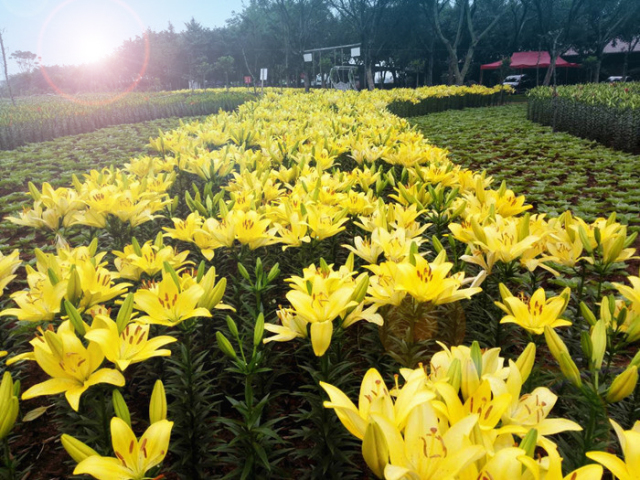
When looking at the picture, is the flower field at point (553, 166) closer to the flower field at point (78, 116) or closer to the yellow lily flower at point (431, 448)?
the yellow lily flower at point (431, 448)

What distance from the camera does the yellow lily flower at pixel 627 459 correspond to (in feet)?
2.16

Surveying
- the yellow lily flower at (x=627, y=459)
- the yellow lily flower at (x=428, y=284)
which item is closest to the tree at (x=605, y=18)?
the yellow lily flower at (x=428, y=284)

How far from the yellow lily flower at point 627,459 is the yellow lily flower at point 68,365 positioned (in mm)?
945

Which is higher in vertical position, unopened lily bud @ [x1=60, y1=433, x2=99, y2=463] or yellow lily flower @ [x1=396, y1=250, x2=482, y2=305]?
yellow lily flower @ [x1=396, y1=250, x2=482, y2=305]

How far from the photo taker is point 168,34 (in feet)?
192

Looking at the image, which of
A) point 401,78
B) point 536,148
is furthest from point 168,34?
point 536,148

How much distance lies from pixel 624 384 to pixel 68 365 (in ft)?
4.05

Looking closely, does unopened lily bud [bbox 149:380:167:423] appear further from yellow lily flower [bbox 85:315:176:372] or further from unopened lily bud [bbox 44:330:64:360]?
unopened lily bud [bbox 44:330:64:360]

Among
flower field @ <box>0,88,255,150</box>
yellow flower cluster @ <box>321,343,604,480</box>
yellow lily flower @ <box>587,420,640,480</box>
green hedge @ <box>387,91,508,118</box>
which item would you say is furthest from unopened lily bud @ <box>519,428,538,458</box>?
green hedge @ <box>387,91,508,118</box>

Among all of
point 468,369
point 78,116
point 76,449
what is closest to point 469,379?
point 468,369

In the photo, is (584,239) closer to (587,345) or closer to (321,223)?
(587,345)

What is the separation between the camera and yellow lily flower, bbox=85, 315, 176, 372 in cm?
92

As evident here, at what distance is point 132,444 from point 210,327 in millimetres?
857

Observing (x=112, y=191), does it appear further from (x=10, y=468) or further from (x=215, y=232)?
(x=10, y=468)
